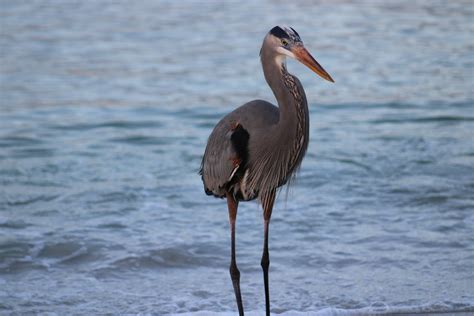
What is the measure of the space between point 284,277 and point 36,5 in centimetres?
1324

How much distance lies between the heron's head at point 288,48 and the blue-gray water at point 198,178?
1.60 metres

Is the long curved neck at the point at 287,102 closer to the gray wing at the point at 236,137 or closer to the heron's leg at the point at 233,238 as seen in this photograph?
the gray wing at the point at 236,137

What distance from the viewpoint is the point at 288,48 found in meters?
4.47

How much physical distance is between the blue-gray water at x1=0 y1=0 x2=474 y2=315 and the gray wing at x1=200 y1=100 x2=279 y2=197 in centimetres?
101

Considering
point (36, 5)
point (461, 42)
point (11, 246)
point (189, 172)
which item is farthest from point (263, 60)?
point (36, 5)

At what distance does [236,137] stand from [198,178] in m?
3.38

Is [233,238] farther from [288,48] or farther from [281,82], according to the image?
[288,48]

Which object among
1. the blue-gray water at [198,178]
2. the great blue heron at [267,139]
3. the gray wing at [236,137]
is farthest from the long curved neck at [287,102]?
the blue-gray water at [198,178]

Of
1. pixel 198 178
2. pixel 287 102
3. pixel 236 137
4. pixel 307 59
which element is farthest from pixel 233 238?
pixel 198 178

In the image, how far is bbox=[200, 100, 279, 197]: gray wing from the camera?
4777mm

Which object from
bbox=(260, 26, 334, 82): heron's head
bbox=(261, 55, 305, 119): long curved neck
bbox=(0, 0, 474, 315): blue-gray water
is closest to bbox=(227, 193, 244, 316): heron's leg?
bbox=(0, 0, 474, 315): blue-gray water

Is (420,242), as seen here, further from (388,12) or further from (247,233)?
(388,12)

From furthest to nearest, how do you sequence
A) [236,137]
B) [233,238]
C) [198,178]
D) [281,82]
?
[198,178] < [233,238] < [236,137] < [281,82]

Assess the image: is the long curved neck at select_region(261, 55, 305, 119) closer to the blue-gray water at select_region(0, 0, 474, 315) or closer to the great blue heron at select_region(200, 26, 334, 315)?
the great blue heron at select_region(200, 26, 334, 315)
